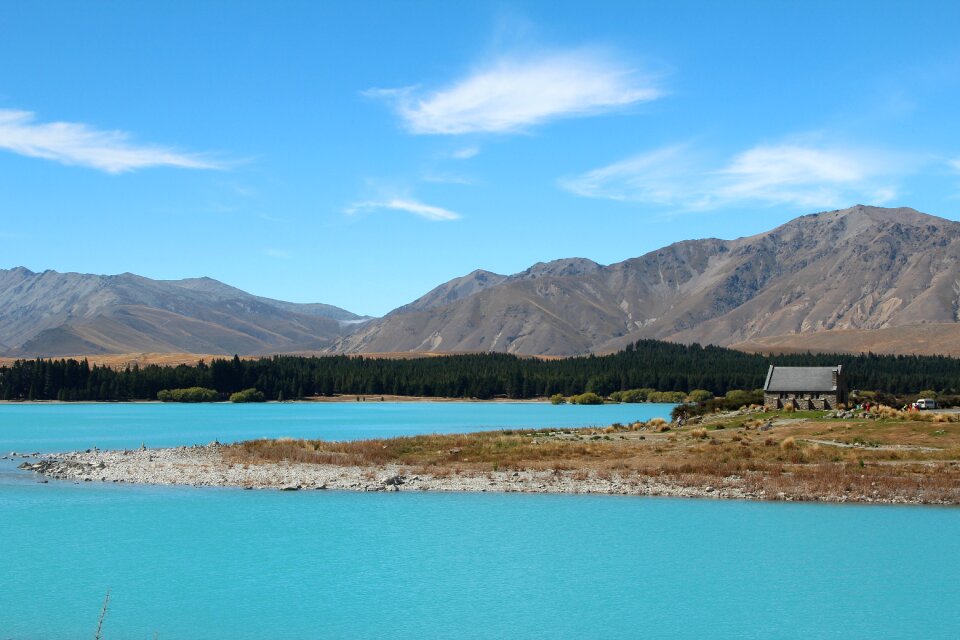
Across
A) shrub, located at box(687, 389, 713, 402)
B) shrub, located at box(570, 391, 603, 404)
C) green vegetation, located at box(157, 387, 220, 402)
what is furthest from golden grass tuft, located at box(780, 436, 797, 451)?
green vegetation, located at box(157, 387, 220, 402)

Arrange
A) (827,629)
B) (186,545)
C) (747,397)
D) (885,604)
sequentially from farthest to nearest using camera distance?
(747,397)
(186,545)
(885,604)
(827,629)

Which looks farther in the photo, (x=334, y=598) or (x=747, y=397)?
(x=747, y=397)

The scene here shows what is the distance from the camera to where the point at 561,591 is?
25.5 metres

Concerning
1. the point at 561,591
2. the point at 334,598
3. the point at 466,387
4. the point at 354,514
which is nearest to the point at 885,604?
the point at 561,591

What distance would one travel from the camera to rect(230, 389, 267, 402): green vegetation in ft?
Result: 537

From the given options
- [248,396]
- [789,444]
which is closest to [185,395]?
[248,396]

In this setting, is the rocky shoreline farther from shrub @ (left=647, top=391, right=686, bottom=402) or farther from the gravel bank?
shrub @ (left=647, top=391, right=686, bottom=402)

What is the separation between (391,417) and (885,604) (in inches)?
3625

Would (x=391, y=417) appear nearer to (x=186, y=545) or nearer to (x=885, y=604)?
(x=186, y=545)

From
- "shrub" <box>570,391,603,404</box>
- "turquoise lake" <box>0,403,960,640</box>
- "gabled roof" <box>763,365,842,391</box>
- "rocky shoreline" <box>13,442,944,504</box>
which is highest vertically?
"gabled roof" <box>763,365,842,391</box>

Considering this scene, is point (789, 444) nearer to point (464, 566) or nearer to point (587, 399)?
point (464, 566)

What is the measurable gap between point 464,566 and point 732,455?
72.0ft

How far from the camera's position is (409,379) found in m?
186

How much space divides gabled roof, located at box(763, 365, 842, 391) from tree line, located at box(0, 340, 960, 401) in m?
78.2
